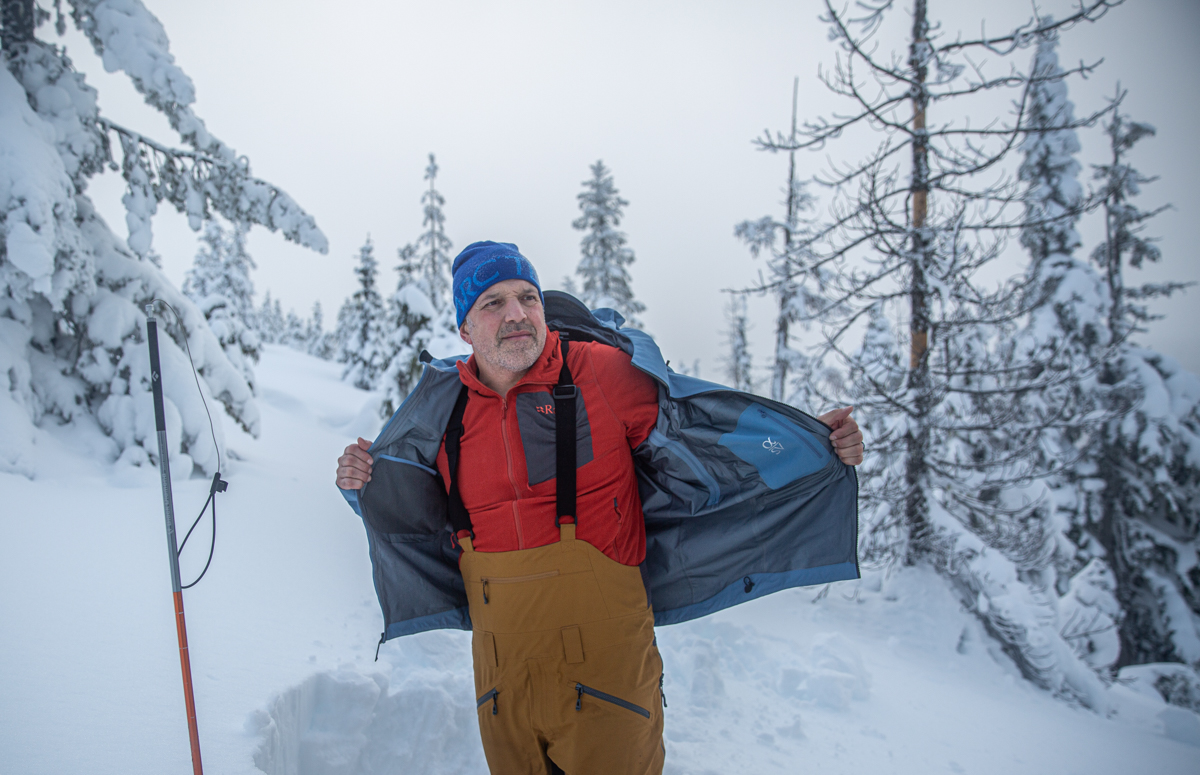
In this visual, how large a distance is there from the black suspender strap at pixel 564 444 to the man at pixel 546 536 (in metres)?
0.02

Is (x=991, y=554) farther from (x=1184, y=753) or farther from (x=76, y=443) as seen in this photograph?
(x=76, y=443)

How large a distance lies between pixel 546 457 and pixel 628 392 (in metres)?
0.58

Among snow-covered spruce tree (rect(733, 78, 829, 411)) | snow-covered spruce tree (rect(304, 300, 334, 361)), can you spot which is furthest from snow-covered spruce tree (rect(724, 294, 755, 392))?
snow-covered spruce tree (rect(304, 300, 334, 361))

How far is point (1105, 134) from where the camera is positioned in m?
16.4

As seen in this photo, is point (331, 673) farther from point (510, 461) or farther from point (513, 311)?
point (513, 311)

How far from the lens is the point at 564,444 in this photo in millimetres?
2555

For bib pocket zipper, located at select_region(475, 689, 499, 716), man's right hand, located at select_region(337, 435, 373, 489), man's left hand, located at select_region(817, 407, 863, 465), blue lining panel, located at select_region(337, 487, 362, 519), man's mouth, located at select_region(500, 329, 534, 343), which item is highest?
man's mouth, located at select_region(500, 329, 534, 343)

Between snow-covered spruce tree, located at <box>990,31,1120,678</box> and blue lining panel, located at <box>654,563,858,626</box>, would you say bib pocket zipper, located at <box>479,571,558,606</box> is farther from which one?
snow-covered spruce tree, located at <box>990,31,1120,678</box>

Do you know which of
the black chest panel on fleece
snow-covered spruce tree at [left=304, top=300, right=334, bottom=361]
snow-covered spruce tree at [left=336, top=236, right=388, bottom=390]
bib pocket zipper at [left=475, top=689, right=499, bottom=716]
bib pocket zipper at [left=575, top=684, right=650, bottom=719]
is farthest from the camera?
snow-covered spruce tree at [left=304, top=300, right=334, bottom=361]

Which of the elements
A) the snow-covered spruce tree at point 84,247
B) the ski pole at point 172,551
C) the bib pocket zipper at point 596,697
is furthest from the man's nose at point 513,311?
the snow-covered spruce tree at point 84,247

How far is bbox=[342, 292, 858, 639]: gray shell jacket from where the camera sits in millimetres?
2861

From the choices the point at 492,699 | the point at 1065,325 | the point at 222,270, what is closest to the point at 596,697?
the point at 492,699

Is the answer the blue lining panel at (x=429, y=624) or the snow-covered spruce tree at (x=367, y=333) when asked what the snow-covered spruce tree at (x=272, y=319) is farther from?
the blue lining panel at (x=429, y=624)

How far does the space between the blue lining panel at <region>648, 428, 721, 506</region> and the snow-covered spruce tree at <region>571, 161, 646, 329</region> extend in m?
17.8
